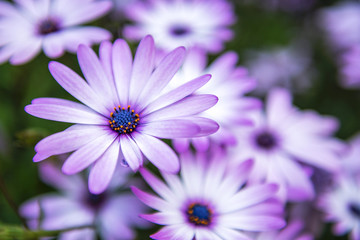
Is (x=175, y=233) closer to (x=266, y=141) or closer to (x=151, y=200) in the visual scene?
(x=151, y=200)

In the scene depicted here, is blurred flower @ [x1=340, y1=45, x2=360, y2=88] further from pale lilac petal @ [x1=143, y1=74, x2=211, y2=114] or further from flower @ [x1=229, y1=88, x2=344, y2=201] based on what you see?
pale lilac petal @ [x1=143, y1=74, x2=211, y2=114]

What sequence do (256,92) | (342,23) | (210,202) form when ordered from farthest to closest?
1. (342,23)
2. (256,92)
3. (210,202)

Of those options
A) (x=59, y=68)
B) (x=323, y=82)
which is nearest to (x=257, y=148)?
(x=59, y=68)

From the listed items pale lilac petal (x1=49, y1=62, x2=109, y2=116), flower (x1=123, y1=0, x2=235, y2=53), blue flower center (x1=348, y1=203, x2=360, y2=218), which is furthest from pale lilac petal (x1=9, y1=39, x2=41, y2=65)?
blue flower center (x1=348, y1=203, x2=360, y2=218)

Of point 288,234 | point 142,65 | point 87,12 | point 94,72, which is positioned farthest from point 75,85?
point 288,234

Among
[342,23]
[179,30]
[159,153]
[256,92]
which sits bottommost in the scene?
[159,153]

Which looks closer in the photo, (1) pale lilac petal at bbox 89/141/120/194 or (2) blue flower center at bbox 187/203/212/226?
(1) pale lilac petal at bbox 89/141/120/194

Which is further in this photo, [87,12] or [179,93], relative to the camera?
[87,12]
